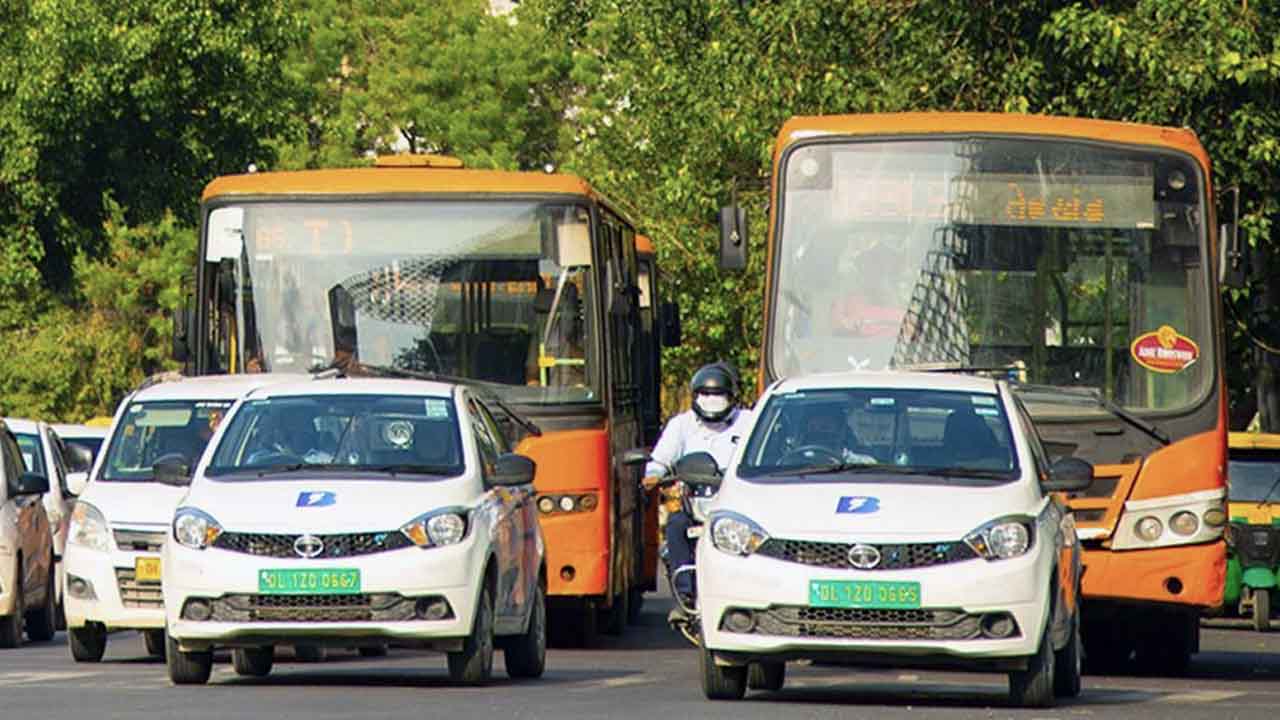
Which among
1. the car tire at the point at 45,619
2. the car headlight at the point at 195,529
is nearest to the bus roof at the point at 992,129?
the car headlight at the point at 195,529

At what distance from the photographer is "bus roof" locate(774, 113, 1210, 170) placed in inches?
776

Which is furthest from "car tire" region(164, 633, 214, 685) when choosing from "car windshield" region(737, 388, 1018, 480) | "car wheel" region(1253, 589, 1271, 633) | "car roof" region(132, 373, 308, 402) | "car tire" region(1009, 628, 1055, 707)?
"car wheel" region(1253, 589, 1271, 633)

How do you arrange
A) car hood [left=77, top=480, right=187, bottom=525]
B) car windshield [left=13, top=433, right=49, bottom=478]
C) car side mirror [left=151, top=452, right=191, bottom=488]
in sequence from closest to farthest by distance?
car side mirror [left=151, top=452, right=191, bottom=488] → car hood [left=77, top=480, right=187, bottom=525] → car windshield [left=13, top=433, right=49, bottom=478]

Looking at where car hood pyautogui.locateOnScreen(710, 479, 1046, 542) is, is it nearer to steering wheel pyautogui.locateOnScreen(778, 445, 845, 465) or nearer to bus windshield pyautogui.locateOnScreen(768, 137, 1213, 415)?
steering wheel pyautogui.locateOnScreen(778, 445, 845, 465)

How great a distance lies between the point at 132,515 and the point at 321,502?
4462 millimetres

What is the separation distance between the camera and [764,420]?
51.9 feet

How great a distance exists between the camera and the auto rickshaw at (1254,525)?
29.1m

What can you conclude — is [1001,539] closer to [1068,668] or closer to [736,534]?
[736,534]

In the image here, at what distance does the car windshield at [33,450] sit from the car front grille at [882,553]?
13.2 metres

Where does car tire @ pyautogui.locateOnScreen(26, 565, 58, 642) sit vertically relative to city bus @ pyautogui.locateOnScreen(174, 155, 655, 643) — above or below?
below

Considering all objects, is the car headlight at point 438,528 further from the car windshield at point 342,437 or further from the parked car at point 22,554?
the parked car at point 22,554

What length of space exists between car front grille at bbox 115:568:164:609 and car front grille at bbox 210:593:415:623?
416 centimetres

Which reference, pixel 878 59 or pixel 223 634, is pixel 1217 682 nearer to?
pixel 223 634

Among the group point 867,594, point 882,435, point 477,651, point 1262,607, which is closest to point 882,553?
point 867,594
